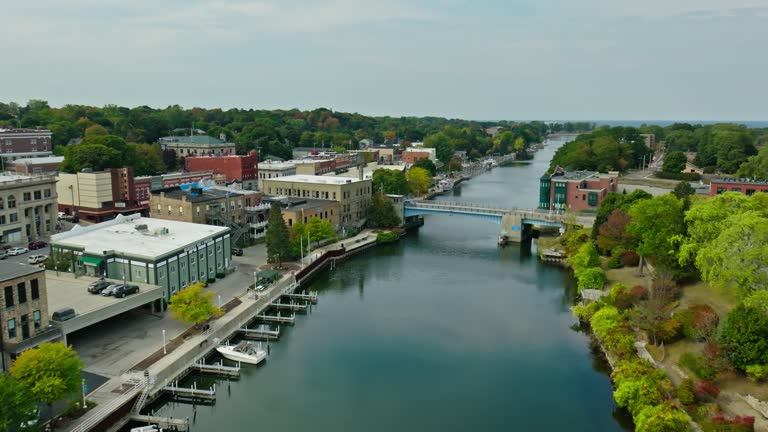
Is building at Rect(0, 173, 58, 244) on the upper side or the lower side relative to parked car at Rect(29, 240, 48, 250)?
upper

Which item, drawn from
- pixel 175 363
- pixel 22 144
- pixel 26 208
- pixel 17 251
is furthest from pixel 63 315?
pixel 22 144

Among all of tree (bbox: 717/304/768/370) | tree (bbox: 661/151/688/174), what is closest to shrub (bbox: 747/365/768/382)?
tree (bbox: 717/304/768/370)

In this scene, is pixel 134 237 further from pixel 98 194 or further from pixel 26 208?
pixel 98 194

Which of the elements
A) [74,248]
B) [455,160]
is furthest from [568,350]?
[455,160]

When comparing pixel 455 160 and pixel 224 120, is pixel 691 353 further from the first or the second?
pixel 224 120

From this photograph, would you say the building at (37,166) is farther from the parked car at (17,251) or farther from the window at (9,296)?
the window at (9,296)

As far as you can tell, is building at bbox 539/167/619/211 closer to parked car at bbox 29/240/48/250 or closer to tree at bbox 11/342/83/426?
→ parked car at bbox 29/240/48/250
